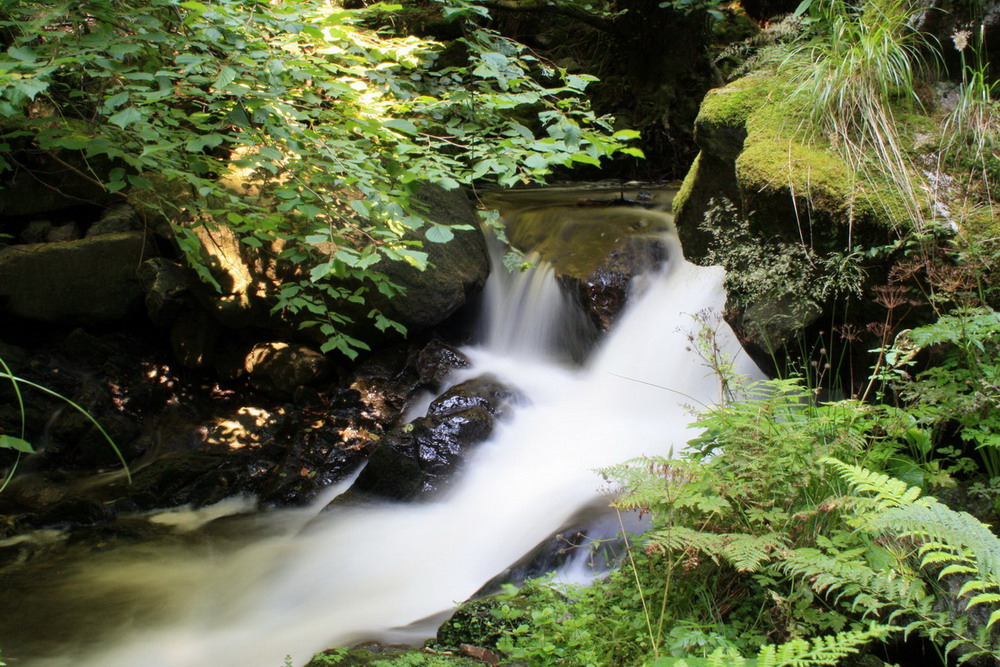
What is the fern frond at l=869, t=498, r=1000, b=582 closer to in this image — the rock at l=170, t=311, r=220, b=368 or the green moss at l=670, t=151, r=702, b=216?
the green moss at l=670, t=151, r=702, b=216

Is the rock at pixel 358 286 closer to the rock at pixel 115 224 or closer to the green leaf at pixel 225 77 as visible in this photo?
the rock at pixel 115 224

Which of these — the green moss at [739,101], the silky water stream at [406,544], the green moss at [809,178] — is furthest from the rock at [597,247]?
the green moss at [809,178]

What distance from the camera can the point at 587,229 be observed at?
290 inches

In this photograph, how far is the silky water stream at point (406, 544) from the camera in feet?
13.1

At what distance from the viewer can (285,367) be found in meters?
7.00

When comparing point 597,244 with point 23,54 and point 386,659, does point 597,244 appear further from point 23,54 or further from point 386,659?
point 23,54

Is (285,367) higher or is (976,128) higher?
(976,128)

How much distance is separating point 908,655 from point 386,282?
114 inches

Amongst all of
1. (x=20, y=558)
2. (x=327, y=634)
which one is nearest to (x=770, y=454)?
(x=327, y=634)

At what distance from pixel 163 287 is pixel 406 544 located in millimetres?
4081

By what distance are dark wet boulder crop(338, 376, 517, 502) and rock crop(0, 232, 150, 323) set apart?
330 centimetres

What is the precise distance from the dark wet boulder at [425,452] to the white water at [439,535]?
0.13 m

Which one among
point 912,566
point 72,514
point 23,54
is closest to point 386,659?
point 912,566

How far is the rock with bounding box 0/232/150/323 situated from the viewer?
678cm
